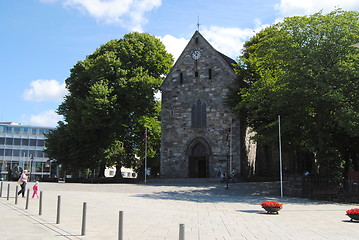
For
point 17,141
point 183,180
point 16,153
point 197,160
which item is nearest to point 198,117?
point 197,160

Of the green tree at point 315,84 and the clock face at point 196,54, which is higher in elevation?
the clock face at point 196,54

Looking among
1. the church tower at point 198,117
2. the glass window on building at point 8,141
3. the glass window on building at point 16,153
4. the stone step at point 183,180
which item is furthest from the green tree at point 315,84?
the glass window on building at point 8,141

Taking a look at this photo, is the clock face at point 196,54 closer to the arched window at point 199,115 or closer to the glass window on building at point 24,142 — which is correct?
the arched window at point 199,115

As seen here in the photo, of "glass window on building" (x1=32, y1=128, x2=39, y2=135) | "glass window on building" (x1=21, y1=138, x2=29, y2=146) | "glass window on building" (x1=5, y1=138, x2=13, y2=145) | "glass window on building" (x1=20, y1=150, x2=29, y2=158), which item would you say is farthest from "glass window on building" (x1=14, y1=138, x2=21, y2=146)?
"glass window on building" (x1=32, y1=128, x2=39, y2=135)

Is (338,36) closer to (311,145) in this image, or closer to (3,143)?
(311,145)

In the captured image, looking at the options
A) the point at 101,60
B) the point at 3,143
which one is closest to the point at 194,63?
the point at 101,60

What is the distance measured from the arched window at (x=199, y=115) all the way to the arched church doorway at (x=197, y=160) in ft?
6.88

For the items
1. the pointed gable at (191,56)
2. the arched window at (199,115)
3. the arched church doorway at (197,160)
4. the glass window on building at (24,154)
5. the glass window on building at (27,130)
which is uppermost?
the pointed gable at (191,56)

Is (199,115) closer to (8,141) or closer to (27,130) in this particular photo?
(8,141)

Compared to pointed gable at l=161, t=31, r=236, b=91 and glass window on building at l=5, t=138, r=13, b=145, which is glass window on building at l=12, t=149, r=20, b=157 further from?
pointed gable at l=161, t=31, r=236, b=91

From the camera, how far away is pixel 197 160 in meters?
43.7

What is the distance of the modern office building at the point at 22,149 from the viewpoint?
→ 9444cm

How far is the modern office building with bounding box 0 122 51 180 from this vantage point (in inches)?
3718

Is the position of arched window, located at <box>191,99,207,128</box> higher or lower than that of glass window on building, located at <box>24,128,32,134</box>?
lower
